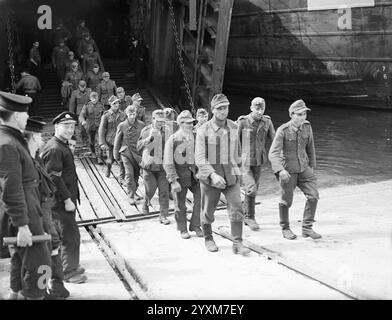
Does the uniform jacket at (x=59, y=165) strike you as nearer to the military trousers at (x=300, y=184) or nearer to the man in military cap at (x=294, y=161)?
the man in military cap at (x=294, y=161)

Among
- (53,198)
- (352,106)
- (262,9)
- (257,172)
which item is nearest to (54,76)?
(262,9)

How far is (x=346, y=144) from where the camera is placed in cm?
1390

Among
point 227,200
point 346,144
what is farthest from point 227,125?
point 346,144

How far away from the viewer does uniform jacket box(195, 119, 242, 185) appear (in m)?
5.90

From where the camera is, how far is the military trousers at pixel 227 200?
5828 mm

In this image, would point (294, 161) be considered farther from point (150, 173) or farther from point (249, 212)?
point (150, 173)

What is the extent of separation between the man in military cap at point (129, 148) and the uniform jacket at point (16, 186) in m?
4.53

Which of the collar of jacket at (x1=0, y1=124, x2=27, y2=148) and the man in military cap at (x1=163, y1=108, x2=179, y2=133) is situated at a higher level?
the collar of jacket at (x1=0, y1=124, x2=27, y2=148)

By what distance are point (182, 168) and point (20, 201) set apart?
3.21 meters

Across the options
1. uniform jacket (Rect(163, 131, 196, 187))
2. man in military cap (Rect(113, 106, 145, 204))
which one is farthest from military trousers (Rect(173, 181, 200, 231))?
man in military cap (Rect(113, 106, 145, 204))

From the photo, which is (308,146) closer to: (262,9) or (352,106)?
(352,106)

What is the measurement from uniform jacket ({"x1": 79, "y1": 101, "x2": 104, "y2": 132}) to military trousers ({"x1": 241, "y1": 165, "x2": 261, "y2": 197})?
5213 millimetres

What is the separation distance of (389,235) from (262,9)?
16360 mm

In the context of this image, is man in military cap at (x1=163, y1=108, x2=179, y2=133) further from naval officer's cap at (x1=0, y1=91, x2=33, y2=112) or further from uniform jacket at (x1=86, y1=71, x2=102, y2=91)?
uniform jacket at (x1=86, y1=71, x2=102, y2=91)
